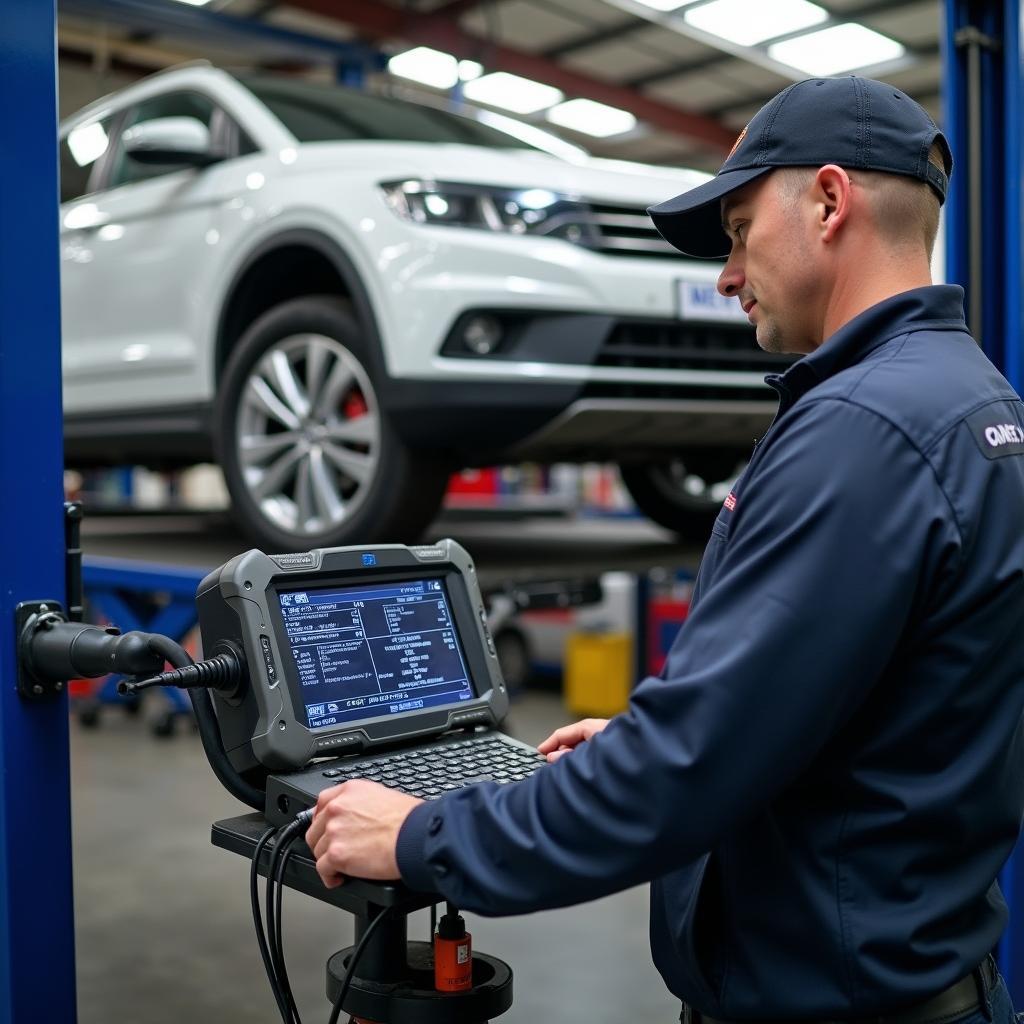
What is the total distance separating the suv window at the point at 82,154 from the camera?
14.0 feet

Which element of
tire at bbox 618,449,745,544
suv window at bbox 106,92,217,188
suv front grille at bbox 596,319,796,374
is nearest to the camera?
suv front grille at bbox 596,319,796,374

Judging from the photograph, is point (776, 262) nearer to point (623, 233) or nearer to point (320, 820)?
point (320, 820)

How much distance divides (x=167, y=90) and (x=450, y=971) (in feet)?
11.4

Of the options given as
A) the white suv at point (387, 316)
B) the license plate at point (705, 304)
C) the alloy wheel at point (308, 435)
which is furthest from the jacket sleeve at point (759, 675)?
the license plate at point (705, 304)

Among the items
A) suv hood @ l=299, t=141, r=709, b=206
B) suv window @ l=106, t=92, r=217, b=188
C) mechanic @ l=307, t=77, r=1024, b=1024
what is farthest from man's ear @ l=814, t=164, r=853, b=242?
suv window @ l=106, t=92, r=217, b=188

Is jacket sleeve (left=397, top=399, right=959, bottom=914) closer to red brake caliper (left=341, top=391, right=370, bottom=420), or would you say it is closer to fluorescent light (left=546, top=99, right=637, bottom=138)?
red brake caliper (left=341, top=391, right=370, bottom=420)

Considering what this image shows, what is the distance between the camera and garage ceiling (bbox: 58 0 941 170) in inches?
249

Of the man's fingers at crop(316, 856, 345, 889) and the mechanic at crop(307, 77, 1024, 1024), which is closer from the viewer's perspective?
the mechanic at crop(307, 77, 1024, 1024)

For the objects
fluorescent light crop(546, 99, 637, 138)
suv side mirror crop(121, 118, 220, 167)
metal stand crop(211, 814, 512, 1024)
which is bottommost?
metal stand crop(211, 814, 512, 1024)

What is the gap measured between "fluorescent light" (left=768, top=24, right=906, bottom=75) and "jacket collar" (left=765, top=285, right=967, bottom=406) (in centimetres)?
708

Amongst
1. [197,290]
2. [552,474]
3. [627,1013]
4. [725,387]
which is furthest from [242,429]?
[552,474]

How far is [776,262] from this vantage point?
3.63 ft

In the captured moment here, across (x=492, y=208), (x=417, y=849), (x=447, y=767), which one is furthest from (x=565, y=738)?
(x=492, y=208)

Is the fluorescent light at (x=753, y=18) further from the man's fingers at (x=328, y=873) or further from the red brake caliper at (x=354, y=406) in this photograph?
the man's fingers at (x=328, y=873)
